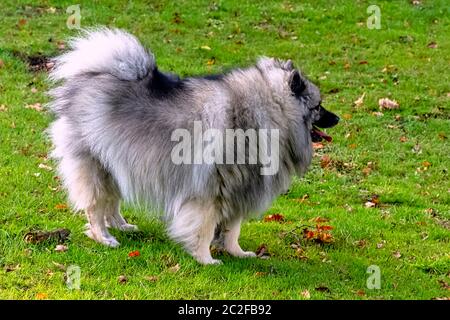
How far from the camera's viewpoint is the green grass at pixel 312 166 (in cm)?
541

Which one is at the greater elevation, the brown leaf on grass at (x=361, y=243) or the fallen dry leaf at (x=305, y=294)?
the fallen dry leaf at (x=305, y=294)

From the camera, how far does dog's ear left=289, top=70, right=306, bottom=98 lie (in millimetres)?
5797

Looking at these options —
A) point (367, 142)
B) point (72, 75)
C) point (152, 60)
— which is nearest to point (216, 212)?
point (152, 60)

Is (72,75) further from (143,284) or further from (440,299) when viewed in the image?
(440,299)

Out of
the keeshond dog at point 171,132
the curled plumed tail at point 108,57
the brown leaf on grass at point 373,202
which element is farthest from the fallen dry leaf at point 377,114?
the curled plumed tail at point 108,57

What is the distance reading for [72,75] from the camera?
20.2 feet

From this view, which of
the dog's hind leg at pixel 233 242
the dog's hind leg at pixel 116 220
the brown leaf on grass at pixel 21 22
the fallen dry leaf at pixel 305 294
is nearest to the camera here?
the fallen dry leaf at pixel 305 294

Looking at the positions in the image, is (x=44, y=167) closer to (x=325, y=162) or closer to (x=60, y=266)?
(x=60, y=266)

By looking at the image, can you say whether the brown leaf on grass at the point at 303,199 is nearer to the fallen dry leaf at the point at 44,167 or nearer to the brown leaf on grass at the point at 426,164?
the brown leaf on grass at the point at 426,164

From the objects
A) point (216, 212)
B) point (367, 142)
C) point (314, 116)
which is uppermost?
point (314, 116)

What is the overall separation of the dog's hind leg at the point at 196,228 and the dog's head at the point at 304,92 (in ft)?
4.01

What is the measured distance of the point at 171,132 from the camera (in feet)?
18.5

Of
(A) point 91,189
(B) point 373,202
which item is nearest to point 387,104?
(B) point 373,202
